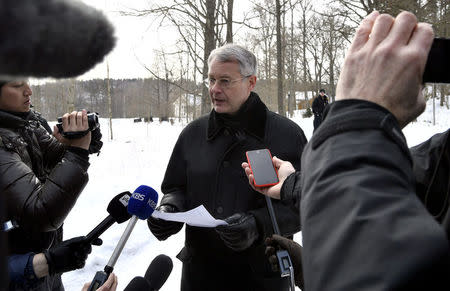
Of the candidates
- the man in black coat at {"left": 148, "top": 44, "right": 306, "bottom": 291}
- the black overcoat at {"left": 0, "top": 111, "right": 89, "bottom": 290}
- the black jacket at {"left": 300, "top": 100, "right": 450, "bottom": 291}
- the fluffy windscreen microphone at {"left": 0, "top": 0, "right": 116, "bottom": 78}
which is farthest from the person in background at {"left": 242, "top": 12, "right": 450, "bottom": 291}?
the black overcoat at {"left": 0, "top": 111, "right": 89, "bottom": 290}

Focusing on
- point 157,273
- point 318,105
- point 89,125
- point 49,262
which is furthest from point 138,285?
point 318,105

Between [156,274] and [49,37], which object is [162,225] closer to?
[156,274]

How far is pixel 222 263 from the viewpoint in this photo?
222cm

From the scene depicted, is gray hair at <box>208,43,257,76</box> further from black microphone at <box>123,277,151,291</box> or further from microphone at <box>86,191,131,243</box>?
black microphone at <box>123,277,151,291</box>

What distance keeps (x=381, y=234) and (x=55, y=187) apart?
172 centimetres

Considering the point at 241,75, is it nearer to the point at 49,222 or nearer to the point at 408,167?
the point at 49,222

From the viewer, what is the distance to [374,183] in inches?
22.3

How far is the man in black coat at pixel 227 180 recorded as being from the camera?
2.16 meters

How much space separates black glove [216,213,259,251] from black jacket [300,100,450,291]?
1194mm

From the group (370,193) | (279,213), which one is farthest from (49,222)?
(370,193)

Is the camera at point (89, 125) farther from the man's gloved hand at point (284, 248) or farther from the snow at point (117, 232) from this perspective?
the snow at point (117, 232)

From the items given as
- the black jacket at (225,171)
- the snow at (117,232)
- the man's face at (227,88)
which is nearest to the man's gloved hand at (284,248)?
the black jacket at (225,171)

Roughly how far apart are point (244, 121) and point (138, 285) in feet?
4.05

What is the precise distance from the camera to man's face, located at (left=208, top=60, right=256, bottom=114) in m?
2.53
